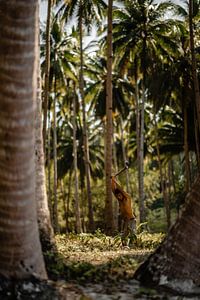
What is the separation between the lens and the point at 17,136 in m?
4.44

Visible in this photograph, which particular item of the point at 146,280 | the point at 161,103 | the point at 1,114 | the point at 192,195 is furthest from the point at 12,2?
the point at 161,103

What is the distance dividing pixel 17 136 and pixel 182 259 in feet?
7.56

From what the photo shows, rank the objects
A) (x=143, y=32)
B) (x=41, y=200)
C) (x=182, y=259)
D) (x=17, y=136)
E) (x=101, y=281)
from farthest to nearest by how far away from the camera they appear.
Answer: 1. (x=143, y=32)
2. (x=41, y=200)
3. (x=101, y=281)
4. (x=182, y=259)
5. (x=17, y=136)

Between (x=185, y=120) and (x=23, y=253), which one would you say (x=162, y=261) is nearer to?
(x=23, y=253)

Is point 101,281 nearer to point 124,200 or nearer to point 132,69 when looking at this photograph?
point 124,200

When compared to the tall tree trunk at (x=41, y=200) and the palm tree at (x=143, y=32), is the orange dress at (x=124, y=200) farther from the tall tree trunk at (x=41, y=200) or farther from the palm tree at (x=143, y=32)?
the palm tree at (x=143, y=32)

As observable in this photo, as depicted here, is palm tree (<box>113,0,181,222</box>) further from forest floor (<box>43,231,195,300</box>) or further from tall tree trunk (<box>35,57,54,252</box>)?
forest floor (<box>43,231,195,300</box>)

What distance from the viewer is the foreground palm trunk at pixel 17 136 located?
4.35 m

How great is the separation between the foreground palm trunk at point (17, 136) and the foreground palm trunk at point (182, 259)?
1.50 meters

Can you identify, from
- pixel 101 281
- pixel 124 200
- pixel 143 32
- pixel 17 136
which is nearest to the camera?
pixel 17 136

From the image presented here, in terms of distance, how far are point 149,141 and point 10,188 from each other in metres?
37.2

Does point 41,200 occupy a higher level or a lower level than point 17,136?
lower

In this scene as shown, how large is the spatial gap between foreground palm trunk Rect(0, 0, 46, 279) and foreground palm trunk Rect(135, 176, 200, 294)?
150 centimetres

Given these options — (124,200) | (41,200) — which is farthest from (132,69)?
(41,200)
